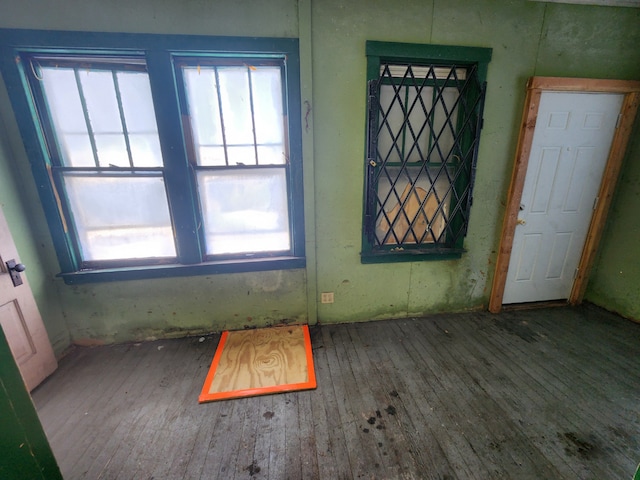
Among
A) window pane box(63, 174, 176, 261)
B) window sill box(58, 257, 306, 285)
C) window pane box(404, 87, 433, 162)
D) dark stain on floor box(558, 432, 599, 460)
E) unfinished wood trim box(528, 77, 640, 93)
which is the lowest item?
dark stain on floor box(558, 432, 599, 460)

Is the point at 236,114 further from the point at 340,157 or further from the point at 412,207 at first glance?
the point at 412,207

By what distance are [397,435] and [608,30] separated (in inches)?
133

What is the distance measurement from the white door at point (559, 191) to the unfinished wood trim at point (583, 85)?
5cm

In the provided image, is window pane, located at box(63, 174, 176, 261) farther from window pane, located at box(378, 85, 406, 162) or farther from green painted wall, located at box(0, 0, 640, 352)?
window pane, located at box(378, 85, 406, 162)

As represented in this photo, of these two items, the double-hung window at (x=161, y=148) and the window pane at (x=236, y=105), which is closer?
the double-hung window at (x=161, y=148)

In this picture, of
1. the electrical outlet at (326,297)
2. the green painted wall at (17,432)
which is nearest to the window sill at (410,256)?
the electrical outlet at (326,297)

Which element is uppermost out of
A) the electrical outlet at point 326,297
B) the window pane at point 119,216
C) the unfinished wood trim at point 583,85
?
the unfinished wood trim at point 583,85

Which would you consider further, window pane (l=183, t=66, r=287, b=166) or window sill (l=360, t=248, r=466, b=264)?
window sill (l=360, t=248, r=466, b=264)

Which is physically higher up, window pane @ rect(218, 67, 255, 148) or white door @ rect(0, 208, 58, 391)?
window pane @ rect(218, 67, 255, 148)

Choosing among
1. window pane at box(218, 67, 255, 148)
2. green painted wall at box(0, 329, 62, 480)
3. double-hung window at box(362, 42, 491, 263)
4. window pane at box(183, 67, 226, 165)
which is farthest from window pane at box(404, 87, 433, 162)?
green painted wall at box(0, 329, 62, 480)

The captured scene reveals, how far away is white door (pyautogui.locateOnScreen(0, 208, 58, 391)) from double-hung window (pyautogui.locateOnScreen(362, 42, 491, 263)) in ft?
7.88

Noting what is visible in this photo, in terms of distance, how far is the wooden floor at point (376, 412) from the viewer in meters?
1.27

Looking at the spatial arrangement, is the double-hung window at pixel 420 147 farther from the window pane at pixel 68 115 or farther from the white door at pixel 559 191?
the window pane at pixel 68 115

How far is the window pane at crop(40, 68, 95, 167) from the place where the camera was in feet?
5.80
